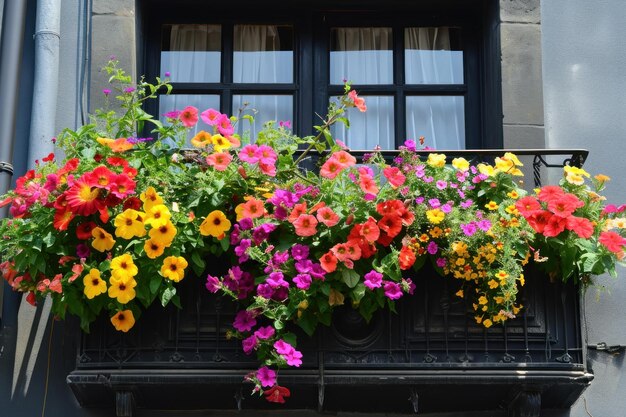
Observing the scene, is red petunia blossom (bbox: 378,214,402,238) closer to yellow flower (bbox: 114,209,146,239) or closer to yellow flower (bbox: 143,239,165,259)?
yellow flower (bbox: 143,239,165,259)

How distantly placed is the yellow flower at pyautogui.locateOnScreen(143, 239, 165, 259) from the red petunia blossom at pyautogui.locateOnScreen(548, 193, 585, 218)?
2.28 m

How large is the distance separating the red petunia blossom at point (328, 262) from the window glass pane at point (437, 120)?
2050 millimetres

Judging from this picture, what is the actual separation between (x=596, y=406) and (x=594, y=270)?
0.95 m

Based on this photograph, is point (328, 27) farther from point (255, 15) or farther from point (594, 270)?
point (594, 270)

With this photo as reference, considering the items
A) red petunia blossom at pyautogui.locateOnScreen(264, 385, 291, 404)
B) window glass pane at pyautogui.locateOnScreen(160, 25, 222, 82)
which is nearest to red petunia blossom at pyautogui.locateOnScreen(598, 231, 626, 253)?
red petunia blossom at pyautogui.locateOnScreen(264, 385, 291, 404)

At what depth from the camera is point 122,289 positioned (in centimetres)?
777

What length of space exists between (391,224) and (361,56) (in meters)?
2.24

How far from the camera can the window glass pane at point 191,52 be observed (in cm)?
973

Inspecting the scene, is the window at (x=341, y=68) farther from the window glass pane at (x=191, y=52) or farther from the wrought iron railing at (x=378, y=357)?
the wrought iron railing at (x=378, y=357)

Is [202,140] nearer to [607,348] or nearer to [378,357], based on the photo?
[378,357]

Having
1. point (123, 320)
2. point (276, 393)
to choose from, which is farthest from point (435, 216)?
point (123, 320)

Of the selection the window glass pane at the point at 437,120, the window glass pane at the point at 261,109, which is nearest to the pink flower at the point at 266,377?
the window glass pane at the point at 261,109

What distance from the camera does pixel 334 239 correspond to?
7.94 meters

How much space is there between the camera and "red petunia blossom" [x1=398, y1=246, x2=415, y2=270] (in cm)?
786
